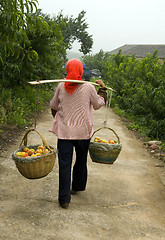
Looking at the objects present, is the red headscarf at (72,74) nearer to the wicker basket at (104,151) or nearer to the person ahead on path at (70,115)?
the person ahead on path at (70,115)

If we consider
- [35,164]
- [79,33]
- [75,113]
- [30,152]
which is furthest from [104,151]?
[79,33]

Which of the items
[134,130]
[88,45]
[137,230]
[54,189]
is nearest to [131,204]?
[137,230]

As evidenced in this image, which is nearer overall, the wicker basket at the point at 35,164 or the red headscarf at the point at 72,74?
the wicker basket at the point at 35,164

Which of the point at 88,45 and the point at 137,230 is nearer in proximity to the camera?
the point at 137,230

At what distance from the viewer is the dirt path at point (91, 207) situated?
3.28 m

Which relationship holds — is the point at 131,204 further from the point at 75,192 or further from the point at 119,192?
the point at 75,192

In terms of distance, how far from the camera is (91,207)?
A: 4023 millimetres

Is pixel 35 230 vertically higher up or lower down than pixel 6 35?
lower down

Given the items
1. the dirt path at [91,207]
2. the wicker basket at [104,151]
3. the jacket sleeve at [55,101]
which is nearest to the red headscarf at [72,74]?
the jacket sleeve at [55,101]

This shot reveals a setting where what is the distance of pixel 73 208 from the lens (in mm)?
3883

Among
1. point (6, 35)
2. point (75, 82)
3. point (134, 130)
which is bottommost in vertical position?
point (134, 130)

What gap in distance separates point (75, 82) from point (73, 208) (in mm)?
1644

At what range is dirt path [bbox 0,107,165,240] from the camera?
10.7 ft

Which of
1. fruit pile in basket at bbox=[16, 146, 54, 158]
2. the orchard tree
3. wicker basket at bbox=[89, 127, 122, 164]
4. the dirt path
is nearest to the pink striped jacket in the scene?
fruit pile in basket at bbox=[16, 146, 54, 158]
